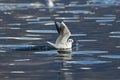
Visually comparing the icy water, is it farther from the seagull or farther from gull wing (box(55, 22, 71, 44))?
gull wing (box(55, 22, 71, 44))

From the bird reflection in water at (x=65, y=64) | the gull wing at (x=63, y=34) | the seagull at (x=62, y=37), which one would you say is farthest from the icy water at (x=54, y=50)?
the gull wing at (x=63, y=34)

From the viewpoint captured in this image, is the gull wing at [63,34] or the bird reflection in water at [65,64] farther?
the gull wing at [63,34]

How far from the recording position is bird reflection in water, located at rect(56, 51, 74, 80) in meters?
21.1

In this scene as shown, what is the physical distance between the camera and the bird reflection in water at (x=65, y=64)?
2106 centimetres

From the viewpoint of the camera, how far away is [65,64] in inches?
918

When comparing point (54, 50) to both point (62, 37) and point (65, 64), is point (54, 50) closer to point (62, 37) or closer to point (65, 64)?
point (62, 37)

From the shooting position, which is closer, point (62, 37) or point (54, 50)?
point (62, 37)

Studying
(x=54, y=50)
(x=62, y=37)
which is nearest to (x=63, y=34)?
(x=62, y=37)

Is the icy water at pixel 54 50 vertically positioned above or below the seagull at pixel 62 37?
below

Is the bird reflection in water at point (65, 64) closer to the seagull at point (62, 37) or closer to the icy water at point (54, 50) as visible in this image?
the icy water at point (54, 50)

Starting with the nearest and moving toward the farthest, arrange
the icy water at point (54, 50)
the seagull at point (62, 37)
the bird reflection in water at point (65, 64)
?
the bird reflection in water at point (65, 64) → the icy water at point (54, 50) → the seagull at point (62, 37)

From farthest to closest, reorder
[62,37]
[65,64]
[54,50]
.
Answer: [54,50] → [62,37] → [65,64]

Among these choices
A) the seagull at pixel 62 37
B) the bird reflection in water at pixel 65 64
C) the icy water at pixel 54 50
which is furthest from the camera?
the seagull at pixel 62 37

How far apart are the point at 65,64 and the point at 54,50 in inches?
134
